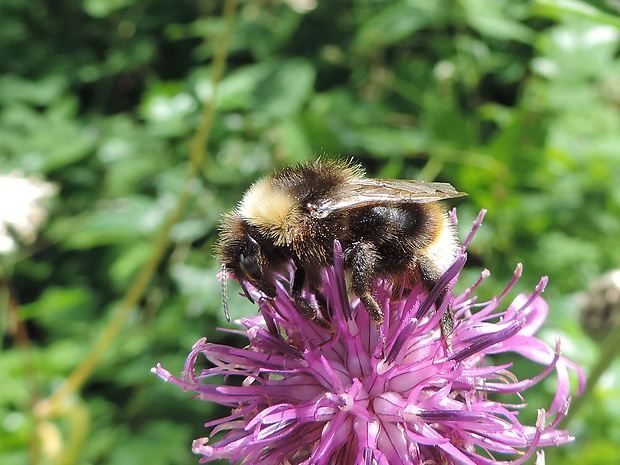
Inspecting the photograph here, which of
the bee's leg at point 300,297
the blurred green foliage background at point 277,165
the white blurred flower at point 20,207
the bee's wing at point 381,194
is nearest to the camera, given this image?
the bee's wing at point 381,194

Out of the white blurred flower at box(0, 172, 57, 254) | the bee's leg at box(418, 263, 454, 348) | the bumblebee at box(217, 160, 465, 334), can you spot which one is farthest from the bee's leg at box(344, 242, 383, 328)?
the white blurred flower at box(0, 172, 57, 254)

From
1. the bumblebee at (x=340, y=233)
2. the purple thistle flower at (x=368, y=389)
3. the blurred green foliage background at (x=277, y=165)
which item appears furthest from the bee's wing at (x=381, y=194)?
the blurred green foliage background at (x=277, y=165)

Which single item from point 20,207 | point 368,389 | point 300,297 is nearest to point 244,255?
point 300,297

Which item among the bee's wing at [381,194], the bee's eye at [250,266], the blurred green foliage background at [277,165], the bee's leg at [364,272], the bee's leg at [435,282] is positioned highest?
the bee's wing at [381,194]

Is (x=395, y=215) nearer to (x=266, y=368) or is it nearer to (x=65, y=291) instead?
(x=266, y=368)

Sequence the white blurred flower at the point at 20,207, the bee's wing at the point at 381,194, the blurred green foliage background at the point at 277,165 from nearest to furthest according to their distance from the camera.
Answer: the bee's wing at the point at 381,194, the blurred green foliage background at the point at 277,165, the white blurred flower at the point at 20,207

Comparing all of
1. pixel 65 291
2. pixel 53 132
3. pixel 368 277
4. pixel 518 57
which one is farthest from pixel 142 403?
pixel 518 57

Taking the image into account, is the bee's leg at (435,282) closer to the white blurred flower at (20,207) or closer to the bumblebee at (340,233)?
the bumblebee at (340,233)
